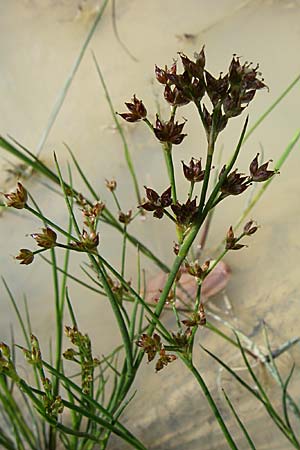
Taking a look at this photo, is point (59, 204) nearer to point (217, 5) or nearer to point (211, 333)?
point (211, 333)

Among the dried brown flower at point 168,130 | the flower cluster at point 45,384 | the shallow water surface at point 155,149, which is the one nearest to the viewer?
the dried brown flower at point 168,130

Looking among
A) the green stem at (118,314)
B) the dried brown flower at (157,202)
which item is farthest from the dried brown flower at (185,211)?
the green stem at (118,314)

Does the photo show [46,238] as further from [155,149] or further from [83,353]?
[155,149]

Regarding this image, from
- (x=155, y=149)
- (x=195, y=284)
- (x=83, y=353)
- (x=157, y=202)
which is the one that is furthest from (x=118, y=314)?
(x=155, y=149)

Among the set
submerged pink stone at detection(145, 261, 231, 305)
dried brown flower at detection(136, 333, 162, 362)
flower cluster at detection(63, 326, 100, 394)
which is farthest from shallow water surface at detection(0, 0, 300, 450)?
dried brown flower at detection(136, 333, 162, 362)

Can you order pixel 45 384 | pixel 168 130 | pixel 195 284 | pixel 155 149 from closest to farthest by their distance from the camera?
1. pixel 168 130
2. pixel 45 384
3. pixel 195 284
4. pixel 155 149

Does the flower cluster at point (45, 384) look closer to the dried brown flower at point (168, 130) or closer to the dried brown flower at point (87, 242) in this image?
the dried brown flower at point (87, 242)

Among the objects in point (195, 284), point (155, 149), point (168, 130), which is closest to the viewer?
point (168, 130)

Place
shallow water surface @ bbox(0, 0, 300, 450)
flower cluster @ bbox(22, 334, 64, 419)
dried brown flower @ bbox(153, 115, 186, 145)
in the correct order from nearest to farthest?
1. dried brown flower @ bbox(153, 115, 186, 145)
2. flower cluster @ bbox(22, 334, 64, 419)
3. shallow water surface @ bbox(0, 0, 300, 450)

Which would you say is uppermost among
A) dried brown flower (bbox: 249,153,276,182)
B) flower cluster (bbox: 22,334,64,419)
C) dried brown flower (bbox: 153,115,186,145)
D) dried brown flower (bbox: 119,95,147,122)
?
dried brown flower (bbox: 119,95,147,122)

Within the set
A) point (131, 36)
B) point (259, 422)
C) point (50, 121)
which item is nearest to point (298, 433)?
point (259, 422)

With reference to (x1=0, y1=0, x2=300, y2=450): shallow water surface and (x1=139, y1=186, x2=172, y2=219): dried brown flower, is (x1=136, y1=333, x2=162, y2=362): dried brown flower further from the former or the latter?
(x1=0, y1=0, x2=300, y2=450): shallow water surface

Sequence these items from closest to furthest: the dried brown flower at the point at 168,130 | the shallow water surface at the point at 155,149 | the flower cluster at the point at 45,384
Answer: the dried brown flower at the point at 168,130 → the flower cluster at the point at 45,384 → the shallow water surface at the point at 155,149
